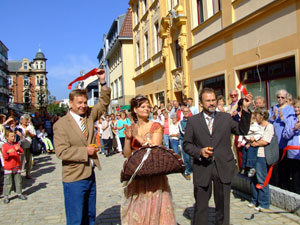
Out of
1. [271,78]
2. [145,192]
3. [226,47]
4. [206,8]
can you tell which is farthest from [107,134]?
[145,192]

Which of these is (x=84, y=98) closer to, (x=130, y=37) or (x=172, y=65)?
(x=172, y=65)

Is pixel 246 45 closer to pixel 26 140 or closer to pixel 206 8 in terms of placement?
pixel 206 8

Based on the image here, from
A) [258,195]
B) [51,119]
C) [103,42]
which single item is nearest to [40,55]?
[103,42]

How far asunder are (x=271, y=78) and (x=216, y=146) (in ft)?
23.0

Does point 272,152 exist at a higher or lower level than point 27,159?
higher

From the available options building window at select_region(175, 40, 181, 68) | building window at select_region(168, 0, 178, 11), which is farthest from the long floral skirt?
building window at select_region(168, 0, 178, 11)

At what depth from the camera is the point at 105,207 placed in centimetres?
618

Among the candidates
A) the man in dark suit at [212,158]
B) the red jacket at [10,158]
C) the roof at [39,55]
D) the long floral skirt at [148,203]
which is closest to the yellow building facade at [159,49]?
the red jacket at [10,158]

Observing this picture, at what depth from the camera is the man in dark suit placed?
412 cm

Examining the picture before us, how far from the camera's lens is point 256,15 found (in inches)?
410

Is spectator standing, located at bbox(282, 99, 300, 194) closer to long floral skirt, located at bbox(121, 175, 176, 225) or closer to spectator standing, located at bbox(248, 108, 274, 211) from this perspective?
spectator standing, located at bbox(248, 108, 274, 211)

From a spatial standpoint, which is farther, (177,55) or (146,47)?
(146,47)

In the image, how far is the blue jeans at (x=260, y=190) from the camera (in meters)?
5.57

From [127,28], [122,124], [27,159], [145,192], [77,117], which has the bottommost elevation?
[27,159]
